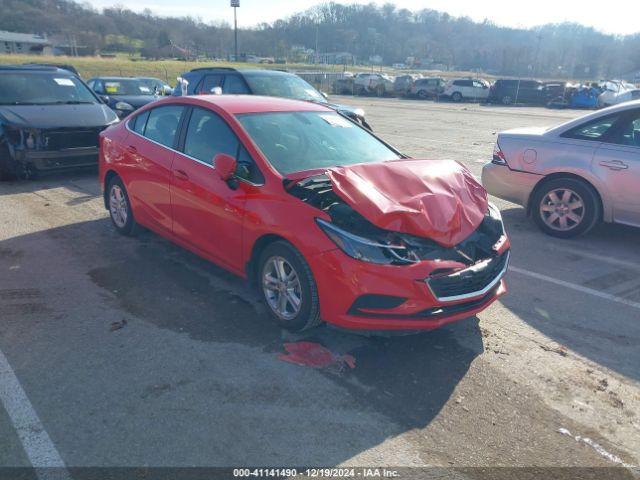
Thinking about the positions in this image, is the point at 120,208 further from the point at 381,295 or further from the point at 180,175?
the point at 381,295

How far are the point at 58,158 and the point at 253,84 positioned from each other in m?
4.03

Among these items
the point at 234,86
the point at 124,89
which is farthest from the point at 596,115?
the point at 124,89

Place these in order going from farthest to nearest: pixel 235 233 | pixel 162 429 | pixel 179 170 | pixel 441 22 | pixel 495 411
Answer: pixel 441 22, pixel 179 170, pixel 235 233, pixel 495 411, pixel 162 429

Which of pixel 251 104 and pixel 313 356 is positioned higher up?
pixel 251 104

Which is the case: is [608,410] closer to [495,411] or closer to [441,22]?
[495,411]

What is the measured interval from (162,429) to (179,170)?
8.52ft

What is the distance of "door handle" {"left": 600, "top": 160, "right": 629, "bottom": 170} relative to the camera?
19.3 ft

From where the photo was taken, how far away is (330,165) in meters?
4.52

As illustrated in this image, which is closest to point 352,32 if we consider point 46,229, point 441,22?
point 441,22

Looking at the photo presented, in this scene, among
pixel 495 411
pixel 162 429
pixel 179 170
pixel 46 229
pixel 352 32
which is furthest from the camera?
pixel 352 32

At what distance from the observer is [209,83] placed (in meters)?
11.4

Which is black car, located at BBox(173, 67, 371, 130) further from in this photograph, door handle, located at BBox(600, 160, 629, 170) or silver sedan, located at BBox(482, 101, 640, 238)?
door handle, located at BBox(600, 160, 629, 170)

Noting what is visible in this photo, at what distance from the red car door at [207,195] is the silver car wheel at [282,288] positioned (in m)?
0.37

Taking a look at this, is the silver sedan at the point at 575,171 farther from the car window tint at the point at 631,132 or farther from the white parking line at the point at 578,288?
the white parking line at the point at 578,288
